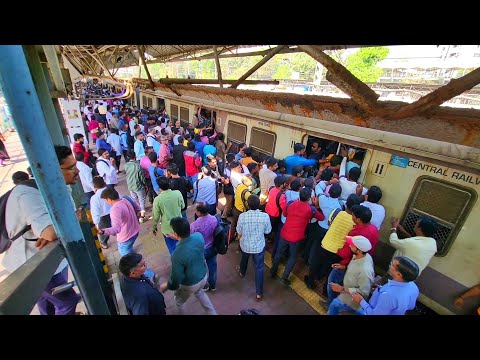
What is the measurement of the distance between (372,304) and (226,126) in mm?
6661

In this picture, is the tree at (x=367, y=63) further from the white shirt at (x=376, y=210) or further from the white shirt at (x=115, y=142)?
the white shirt at (x=376, y=210)

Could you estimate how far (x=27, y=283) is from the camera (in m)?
1.06

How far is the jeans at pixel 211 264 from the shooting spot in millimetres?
3673

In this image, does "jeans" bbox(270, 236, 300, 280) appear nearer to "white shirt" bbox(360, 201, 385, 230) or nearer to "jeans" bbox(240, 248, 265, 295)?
"jeans" bbox(240, 248, 265, 295)

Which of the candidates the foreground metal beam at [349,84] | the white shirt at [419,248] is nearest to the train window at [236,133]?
the foreground metal beam at [349,84]

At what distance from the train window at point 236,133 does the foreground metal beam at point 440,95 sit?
4970 millimetres

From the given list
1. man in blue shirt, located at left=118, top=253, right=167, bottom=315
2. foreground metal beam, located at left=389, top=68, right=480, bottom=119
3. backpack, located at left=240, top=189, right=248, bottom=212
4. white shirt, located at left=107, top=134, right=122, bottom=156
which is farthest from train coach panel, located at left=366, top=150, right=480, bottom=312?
white shirt, located at left=107, top=134, right=122, bottom=156

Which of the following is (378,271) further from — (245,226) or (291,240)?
(245,226)

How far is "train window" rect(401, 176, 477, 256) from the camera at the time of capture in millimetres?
3393

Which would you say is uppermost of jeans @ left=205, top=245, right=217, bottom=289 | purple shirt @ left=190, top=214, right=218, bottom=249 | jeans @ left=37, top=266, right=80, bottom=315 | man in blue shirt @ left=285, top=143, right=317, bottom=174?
man in blue shirt @ left=285, top=143, right=317, bottom=174

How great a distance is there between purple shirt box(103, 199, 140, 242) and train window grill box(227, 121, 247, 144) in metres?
4.41

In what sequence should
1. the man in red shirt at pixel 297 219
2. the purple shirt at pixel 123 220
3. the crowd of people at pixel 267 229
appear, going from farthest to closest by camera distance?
the man in red shirt at pixel 297 219, the purple shirt at pixel 123 220, the crowd of people at pixel 267 229

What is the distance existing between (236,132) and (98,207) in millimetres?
4711
